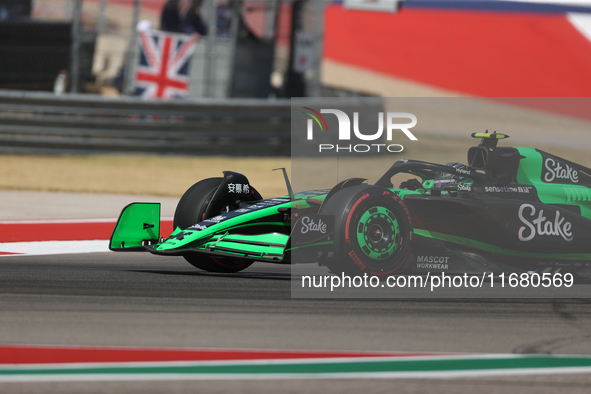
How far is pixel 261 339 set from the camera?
446cm

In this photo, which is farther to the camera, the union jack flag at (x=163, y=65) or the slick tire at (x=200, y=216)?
the union jack flag at (x=163, y=65)

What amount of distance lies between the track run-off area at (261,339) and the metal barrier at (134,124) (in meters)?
8.01

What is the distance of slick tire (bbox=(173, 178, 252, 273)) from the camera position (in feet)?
21.5

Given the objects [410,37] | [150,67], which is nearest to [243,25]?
[150,67]

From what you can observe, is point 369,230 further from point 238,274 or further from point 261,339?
point 261,339

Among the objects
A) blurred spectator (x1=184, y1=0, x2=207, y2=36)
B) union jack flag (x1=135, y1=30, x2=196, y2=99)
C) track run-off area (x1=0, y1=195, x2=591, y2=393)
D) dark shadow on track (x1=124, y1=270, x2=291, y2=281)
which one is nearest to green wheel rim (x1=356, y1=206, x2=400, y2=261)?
track run-off area (x1=0, y1=195, x2=591, y2=393)

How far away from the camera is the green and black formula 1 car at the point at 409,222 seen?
583cm

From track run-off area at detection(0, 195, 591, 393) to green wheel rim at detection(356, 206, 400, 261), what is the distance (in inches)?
16.3

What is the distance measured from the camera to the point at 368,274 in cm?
585

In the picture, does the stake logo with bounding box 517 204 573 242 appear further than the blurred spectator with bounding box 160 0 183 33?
No

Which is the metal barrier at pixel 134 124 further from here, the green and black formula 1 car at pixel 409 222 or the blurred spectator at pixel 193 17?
the green and black formula 1 car at pixel 409 222

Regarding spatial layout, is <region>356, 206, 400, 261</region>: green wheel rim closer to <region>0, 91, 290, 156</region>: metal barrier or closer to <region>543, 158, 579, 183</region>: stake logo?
<region>543, 158, 579, 183</region>: stake logo

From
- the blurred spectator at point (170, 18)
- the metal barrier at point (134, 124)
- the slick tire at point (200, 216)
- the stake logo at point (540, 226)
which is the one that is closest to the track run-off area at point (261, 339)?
the slick tire at point (200, 216)

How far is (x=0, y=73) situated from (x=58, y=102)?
6.58 ft
